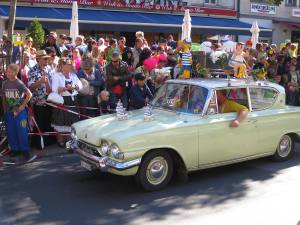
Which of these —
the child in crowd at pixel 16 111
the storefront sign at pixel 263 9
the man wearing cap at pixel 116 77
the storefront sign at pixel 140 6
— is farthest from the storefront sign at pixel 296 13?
the child in crowd at pixel 16 111

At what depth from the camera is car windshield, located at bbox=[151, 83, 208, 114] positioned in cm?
690

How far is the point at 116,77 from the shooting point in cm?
977

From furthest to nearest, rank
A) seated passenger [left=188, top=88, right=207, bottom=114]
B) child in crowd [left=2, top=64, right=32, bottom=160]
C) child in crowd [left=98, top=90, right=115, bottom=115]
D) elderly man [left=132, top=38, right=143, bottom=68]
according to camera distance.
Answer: elderly man [left=132, top=38, right=143, bottom=68] < child in crowd [left=98, top=90, right=115, bottom=115] < child in crowd [left=2, top=64, right=32, bottom=160] < seated passenger [left=188, top=88, right=207, bottom=114]

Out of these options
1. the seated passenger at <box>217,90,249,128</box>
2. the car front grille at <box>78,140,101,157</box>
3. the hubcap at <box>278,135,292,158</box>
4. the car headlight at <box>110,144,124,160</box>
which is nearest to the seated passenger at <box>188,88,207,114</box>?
the seated passenger at <box>217,90,249,128</box>

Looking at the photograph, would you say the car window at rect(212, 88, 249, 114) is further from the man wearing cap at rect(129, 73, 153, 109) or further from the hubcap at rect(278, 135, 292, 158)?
the man wearing cap at rect(129, 73, 153, 109)

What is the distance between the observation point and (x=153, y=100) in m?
7.59

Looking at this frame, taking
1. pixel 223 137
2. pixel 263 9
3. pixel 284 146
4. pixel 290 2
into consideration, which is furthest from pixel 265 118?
pixel 290 2

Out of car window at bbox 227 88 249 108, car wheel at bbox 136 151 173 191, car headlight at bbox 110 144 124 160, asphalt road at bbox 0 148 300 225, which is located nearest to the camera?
asphalt road at bbox 0 148 300 225

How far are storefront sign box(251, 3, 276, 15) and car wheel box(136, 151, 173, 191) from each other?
24746 mm

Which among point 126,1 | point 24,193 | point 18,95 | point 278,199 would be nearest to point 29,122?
point 18,95

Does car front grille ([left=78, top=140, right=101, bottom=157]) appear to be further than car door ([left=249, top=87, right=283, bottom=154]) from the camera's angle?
No

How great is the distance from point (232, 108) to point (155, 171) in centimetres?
171

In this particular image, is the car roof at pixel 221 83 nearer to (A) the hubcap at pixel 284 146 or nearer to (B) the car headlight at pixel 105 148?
(A) the hubcap at pixel 284 146

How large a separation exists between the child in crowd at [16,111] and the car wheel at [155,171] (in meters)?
2.63
